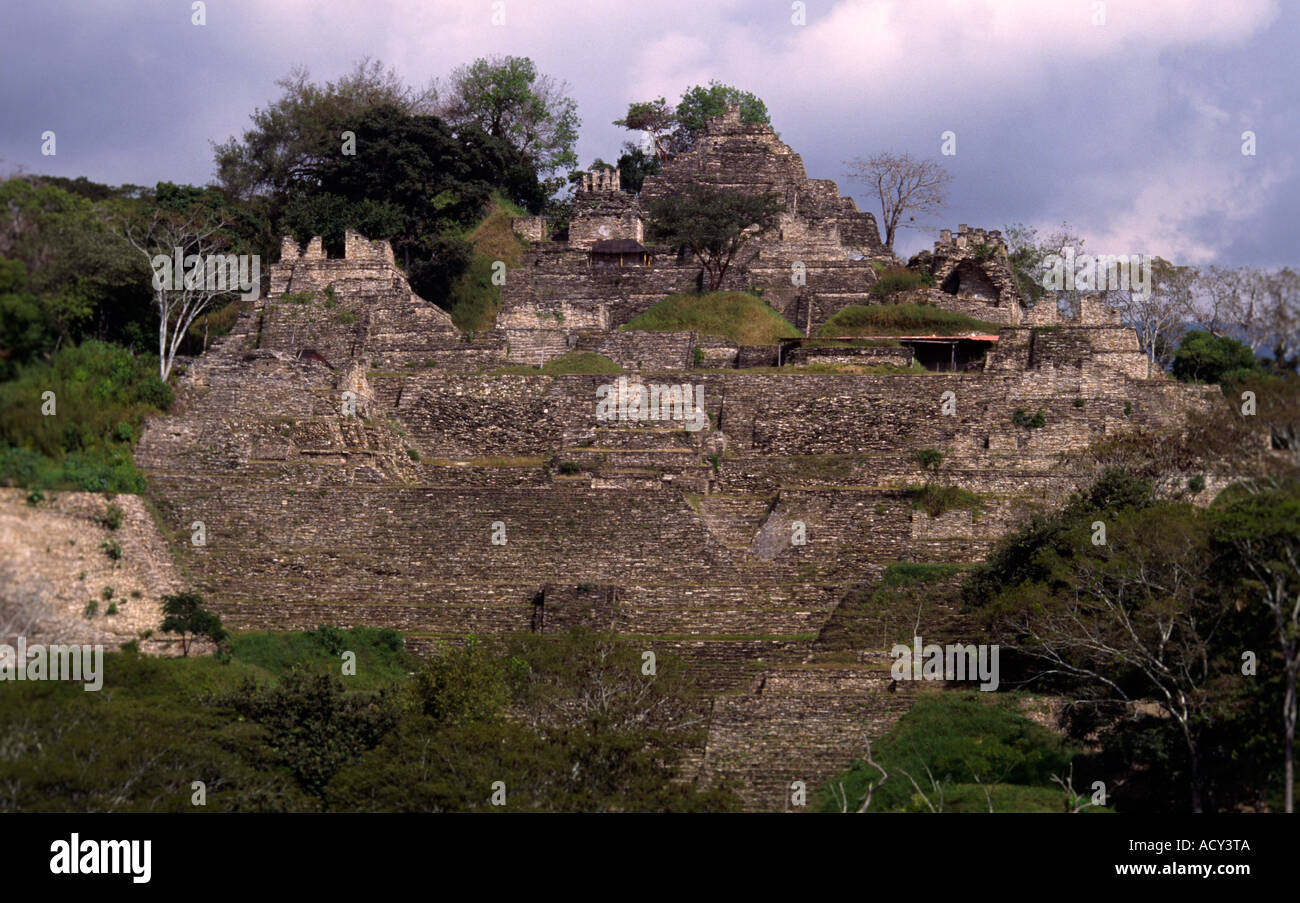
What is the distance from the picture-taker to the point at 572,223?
55500 mm

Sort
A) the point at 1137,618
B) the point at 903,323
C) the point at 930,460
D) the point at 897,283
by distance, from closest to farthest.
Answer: the point at 1137,618
the point at 930,460
the point at 903,323
the point at 897,283

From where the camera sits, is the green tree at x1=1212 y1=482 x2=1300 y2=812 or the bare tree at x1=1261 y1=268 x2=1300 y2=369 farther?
the bare tree at x1=1261 y1=268 x2=1300 y2=369

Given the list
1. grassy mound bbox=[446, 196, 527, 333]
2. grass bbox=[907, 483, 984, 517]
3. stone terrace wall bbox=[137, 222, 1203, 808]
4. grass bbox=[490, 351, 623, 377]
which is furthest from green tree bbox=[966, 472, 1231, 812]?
grassy mound bbox=[446, 196, 527, 333]

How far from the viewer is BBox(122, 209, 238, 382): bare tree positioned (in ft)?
143

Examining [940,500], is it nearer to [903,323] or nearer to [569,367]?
[903,323]

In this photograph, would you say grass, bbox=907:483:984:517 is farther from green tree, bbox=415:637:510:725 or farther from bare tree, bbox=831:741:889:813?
green tree, bbox=415:637:510:725

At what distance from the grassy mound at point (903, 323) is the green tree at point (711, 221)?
460 centimetres

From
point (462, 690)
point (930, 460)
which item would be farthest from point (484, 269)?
point (462, 690)

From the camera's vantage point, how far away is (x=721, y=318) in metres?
49.2

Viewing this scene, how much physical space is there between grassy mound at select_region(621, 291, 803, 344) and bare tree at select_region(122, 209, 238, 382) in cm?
1093

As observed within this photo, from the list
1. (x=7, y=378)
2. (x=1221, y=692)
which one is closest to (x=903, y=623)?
(x=1221, y=692)

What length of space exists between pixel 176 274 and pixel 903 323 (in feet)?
59.1
